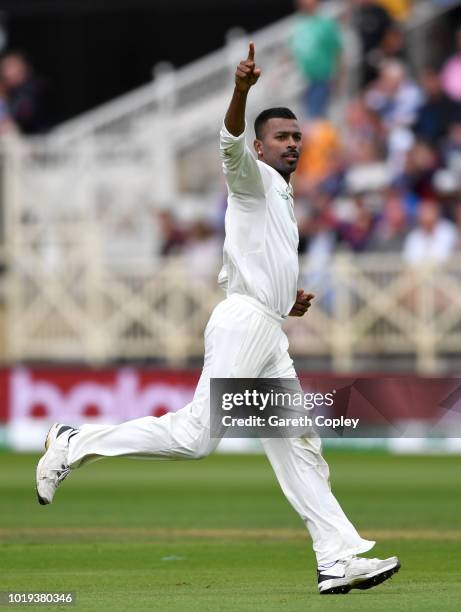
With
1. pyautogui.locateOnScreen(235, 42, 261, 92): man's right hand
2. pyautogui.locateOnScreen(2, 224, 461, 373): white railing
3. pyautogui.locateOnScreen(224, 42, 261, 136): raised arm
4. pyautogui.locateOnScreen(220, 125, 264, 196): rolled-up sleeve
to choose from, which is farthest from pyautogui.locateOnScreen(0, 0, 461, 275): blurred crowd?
pyautogui.locateOnScreen(235, 42, 261, 92): man's right hand

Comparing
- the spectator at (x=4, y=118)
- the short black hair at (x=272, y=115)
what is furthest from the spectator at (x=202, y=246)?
the short black hair at (x=272, y=115)

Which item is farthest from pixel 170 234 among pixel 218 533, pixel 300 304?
pixel 300 304

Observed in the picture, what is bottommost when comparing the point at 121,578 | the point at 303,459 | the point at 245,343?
the point at 121,578

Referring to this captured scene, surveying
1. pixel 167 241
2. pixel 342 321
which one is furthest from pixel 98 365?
pixel 342 321

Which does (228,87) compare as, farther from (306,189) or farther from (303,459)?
(303,459)

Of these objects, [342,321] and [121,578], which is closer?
[121,578]

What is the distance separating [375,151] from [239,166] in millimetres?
11145

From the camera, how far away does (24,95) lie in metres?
21.0

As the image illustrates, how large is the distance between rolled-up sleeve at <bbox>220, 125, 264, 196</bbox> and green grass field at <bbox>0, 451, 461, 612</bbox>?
1740mm

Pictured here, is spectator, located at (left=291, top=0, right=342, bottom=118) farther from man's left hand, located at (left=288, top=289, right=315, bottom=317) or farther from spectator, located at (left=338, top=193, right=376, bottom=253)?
man's left hand, located at (left=288, top=289, right=315, bottom=317)

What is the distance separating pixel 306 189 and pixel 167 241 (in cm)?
161

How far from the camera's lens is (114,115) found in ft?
66.6

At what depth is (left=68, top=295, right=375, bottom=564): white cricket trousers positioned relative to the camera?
7.35 metres

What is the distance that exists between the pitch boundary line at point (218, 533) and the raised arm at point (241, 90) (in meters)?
3.89
